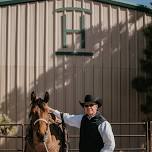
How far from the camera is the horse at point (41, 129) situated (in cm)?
588

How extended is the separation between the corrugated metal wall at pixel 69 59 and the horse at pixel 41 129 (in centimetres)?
802

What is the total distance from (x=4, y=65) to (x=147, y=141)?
15.2 feet

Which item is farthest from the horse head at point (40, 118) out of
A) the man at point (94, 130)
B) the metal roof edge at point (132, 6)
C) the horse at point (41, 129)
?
the metal roof edge at point (132, 6)

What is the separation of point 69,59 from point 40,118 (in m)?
8.88

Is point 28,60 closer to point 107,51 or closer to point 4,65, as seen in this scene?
point 4,65

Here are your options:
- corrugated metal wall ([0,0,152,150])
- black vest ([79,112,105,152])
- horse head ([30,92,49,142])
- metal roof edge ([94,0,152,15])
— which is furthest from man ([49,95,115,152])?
metal roof edge ([94,0,152,15])

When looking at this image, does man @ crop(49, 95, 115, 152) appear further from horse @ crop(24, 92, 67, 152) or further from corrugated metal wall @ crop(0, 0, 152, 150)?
corrugated metal wall @ crop(0, 0, 152, 150)

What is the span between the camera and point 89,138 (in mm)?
5473

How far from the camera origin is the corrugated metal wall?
14.5 meters

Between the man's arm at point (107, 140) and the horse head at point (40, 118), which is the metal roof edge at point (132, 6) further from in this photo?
the man's arm at point (107, 140)

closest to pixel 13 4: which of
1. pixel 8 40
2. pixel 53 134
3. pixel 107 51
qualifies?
pixel 8 40

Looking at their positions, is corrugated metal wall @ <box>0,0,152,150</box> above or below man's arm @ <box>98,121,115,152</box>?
above

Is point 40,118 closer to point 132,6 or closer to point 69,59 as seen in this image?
point 69,59

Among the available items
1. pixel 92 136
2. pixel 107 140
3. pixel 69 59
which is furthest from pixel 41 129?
pixel 69 59
